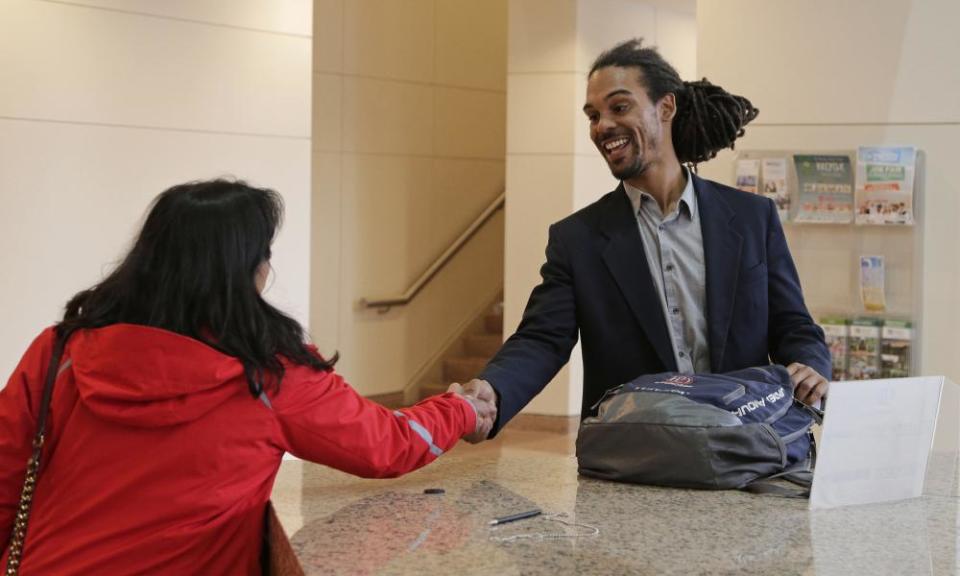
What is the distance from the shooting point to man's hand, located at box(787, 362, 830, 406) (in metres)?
2.53

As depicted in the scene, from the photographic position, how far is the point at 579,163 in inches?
347

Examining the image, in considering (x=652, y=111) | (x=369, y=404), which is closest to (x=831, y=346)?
(x=652, y=111)

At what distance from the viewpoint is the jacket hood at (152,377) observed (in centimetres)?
193

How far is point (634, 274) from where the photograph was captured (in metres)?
2.84

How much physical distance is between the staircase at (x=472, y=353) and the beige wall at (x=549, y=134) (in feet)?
3.44

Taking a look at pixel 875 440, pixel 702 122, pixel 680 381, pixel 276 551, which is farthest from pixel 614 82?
pixel 276 551

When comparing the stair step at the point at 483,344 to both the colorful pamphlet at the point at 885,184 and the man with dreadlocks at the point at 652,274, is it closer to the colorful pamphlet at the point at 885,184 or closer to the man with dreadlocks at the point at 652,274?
the colorful pamphlet at the point at 885,184

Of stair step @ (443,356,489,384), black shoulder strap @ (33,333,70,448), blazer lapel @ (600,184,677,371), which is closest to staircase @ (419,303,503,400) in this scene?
stair step @ (443,356,489,384)

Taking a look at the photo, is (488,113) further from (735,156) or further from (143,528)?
(143,528)

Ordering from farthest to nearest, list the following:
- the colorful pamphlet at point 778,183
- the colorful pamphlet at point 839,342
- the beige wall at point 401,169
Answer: the beige wall at point 401,169, the colorful pamphlet at point 778,183, the colorful pamphlet at point 839,342

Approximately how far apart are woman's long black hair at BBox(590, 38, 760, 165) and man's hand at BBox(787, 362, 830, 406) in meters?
0.71

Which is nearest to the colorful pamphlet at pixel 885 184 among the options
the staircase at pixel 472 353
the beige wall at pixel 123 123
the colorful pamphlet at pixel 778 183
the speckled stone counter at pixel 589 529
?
the colorful pamphlet at pixel 778 183

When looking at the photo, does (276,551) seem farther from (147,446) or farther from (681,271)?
(681,271)

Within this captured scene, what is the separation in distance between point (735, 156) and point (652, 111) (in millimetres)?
2724
